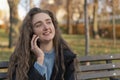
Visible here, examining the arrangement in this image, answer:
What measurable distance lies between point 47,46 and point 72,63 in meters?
0.35

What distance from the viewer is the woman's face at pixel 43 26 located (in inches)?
143

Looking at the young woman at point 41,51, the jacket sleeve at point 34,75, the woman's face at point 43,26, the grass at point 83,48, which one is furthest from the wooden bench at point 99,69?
the grass at point 83,48

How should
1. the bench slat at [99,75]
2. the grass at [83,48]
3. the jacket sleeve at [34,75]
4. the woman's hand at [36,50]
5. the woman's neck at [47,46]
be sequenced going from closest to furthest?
the jacket sleeve at [34,75], the woman's hand at [36,50], the woman's neck at [47,46], the bench slat at [99,75], the grass at [83,48]

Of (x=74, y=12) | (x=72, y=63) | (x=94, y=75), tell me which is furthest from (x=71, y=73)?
(x=74, y=12)

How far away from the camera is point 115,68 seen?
559 centimetres

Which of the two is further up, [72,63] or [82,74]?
[72,63]

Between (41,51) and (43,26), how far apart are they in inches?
10.5

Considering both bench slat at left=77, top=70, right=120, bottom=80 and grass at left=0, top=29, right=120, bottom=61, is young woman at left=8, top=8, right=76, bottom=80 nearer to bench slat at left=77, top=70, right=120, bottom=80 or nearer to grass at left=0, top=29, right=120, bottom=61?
bench slat at left=77, top=70, right=120, bottom=80

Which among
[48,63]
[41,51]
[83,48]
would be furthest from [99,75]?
[83,48]

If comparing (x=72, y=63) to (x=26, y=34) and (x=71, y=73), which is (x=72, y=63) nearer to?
(x=71, y=73)

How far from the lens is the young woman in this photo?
3643 millimetres

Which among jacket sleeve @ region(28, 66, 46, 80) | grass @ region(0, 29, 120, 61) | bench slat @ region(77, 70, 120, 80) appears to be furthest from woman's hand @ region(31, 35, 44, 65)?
grass @ region(0, 29, 120, 61)

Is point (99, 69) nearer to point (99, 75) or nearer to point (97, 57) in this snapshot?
point (99, 75)

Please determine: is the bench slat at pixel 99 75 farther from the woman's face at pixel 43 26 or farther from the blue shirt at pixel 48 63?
the woman's face at pixel 43 26
